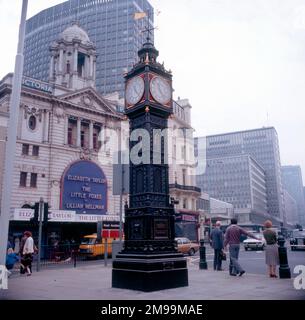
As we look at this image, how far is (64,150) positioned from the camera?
37156 mm

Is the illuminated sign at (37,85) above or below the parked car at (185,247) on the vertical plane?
above

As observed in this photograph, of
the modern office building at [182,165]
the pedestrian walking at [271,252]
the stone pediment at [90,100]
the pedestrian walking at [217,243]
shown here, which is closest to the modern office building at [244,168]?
the modern office building at [182,165]

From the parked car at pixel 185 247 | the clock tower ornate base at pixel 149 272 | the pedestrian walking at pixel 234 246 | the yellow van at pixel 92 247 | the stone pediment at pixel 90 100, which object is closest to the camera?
the clock tower ornate base at pixel 149 272

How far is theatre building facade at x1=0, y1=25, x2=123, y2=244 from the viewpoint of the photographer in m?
33.1

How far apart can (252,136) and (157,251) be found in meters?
137

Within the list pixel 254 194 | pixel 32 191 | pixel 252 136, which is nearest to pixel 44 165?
pixel 32 191

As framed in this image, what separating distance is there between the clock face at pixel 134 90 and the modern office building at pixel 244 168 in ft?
295

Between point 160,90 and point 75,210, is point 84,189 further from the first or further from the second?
point 160,90

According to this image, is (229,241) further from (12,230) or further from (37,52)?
(37,52)

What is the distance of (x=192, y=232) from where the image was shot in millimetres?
42719

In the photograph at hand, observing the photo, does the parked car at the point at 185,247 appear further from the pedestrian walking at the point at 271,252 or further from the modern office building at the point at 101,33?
the modern office building at the point at 101,33

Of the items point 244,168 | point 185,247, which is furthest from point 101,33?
point 185,247

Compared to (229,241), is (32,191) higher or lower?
higher

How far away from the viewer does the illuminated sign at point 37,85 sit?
35.1 metres
